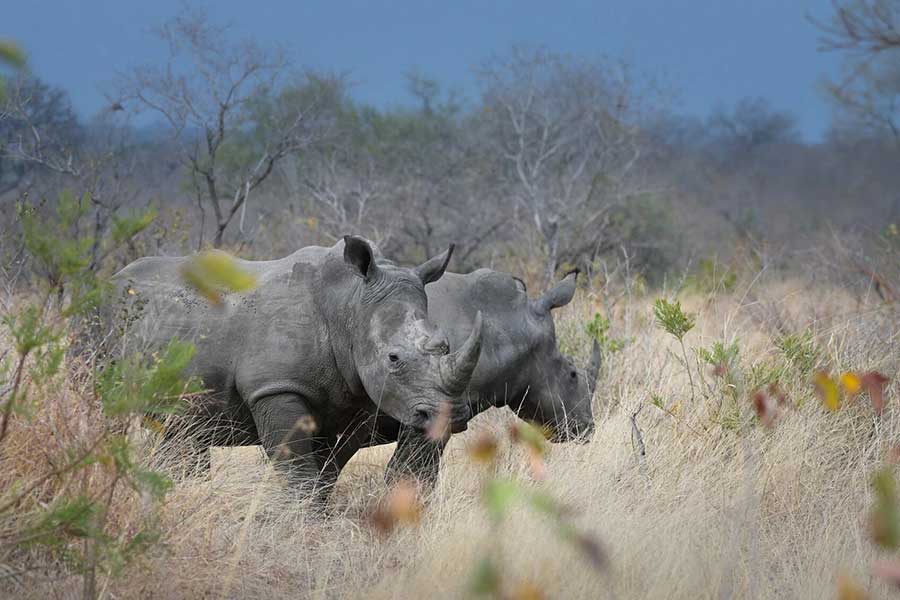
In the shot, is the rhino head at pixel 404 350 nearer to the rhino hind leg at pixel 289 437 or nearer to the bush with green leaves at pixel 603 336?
the rhino hind leg at pixel 289 437

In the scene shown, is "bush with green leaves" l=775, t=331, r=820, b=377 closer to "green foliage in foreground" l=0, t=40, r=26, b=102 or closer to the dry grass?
the dry grass

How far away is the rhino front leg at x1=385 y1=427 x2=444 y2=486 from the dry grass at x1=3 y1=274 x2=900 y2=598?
132mm

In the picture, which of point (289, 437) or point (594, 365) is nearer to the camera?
point (289, 437)

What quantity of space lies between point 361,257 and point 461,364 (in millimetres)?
694

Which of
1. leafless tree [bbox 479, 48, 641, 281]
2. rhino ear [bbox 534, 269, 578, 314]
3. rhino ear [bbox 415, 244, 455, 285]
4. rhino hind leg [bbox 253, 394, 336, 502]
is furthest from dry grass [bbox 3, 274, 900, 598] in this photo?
leafless tree [bbox 479, 48, 641, 281]

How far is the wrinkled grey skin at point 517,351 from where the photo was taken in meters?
6.16

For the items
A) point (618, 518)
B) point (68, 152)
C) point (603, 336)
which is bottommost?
point (618, 518)

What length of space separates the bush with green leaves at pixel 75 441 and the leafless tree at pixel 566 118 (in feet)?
48.5

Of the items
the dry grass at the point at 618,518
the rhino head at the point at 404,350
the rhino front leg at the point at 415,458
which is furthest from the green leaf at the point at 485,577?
the rhino front leg at the point at 415,458

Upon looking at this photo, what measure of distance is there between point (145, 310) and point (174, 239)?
550 cm

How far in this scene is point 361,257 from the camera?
527 cm

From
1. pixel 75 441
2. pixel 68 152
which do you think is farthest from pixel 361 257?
pixel 68 152

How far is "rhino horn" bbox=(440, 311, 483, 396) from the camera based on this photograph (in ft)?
15.9

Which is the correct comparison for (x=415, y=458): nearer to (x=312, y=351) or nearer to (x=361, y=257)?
(x=312, y=351)
